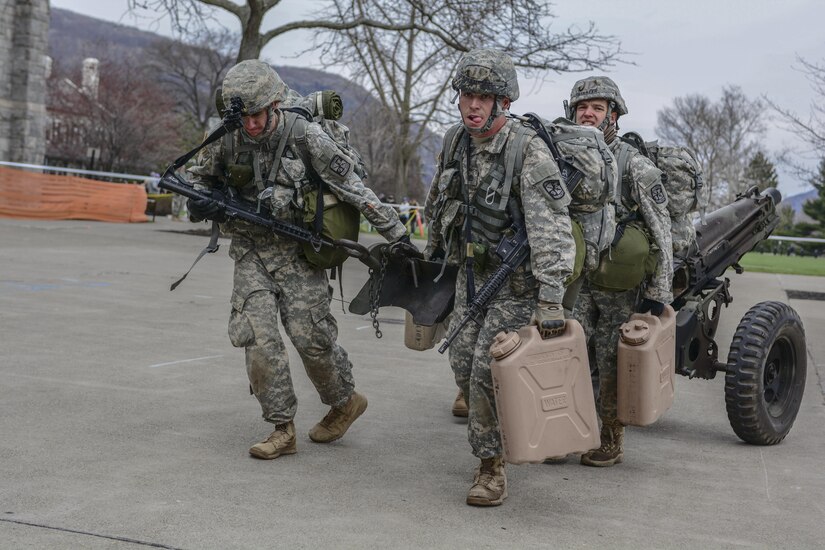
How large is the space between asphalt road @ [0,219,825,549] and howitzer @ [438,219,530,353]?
831mm

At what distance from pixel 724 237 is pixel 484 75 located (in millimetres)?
2524

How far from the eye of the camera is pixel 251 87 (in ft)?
17.0

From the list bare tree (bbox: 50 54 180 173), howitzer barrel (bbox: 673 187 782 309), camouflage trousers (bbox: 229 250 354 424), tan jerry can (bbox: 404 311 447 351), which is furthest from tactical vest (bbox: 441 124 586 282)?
bare tree (bbox: 50 54 180 173)

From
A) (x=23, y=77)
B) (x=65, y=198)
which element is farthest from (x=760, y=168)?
(x=65, y=198)

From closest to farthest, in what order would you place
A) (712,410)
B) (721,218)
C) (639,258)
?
(639,258), (721,218), (712,410)

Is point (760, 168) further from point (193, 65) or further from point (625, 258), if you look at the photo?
point (625, 258)

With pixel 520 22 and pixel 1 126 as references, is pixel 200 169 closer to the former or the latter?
pixel 520 22

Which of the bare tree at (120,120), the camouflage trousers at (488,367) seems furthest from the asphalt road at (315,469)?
the bare tree at (120,120)

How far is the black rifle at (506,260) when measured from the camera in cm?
473

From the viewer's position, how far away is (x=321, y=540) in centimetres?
412

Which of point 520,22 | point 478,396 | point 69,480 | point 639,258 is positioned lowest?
point 69,480

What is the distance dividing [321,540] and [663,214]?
2537 mm

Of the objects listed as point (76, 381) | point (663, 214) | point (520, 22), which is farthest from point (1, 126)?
point (663, 214)

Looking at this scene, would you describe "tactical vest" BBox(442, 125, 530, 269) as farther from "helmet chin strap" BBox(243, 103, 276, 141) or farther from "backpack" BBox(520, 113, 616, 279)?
"helmet chin strap" BBox(243, 103, 276, 141)
